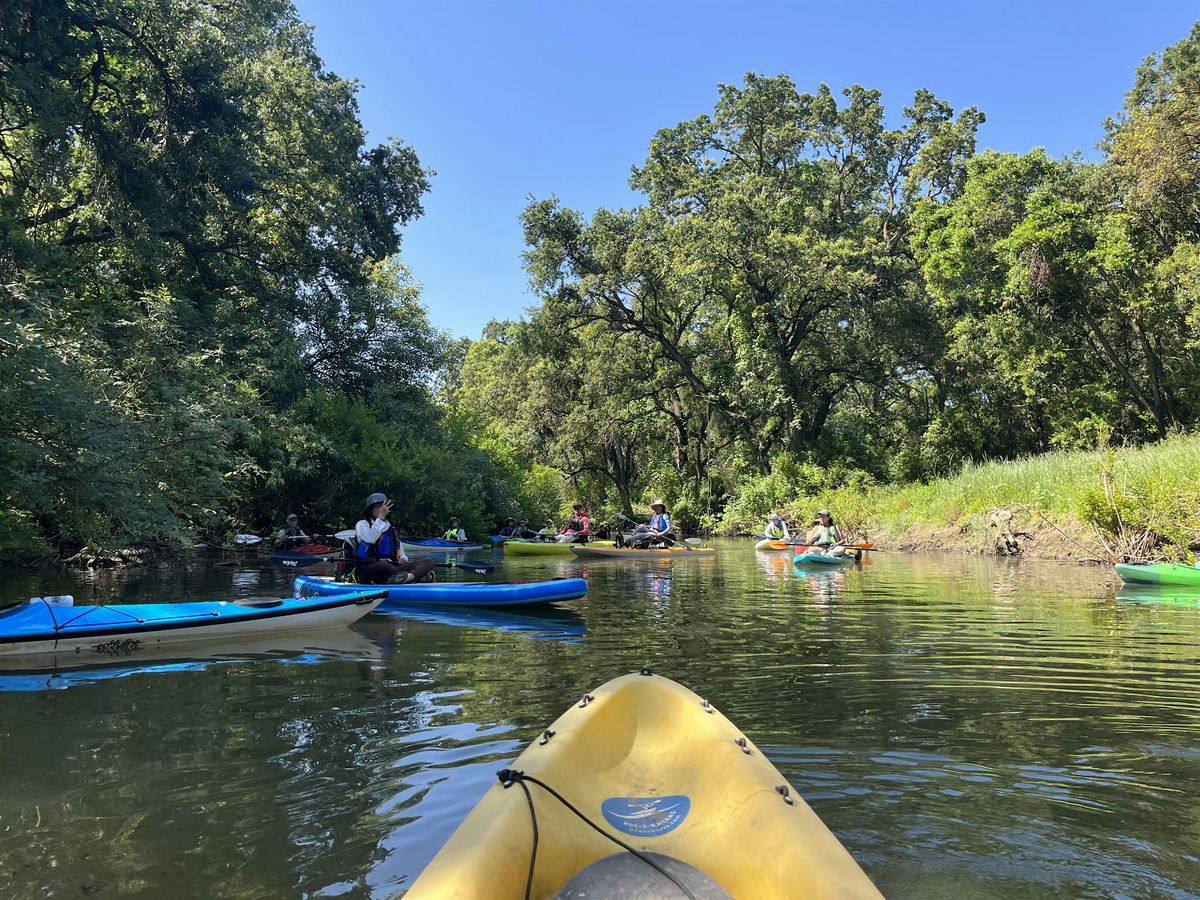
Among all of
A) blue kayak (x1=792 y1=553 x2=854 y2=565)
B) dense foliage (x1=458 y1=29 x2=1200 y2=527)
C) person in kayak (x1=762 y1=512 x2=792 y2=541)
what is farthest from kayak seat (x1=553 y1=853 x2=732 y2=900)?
dense foliage (x1=458 y1=29 x2=1200 y2=527)

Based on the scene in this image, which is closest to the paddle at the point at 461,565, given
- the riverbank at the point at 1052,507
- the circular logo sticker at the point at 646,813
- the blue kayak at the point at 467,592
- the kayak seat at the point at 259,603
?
the blue kayak at the point at 467,592

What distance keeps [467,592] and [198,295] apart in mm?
12807

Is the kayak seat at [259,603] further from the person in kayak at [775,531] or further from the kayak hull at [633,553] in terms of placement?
the person in kayak at [775,531]

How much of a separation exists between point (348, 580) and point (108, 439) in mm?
3158

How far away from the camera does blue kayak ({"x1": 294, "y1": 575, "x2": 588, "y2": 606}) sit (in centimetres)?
917

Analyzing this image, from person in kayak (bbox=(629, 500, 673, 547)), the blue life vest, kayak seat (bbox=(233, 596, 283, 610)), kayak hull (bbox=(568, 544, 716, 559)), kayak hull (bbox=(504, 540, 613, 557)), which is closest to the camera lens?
kayak seat (bbox=(233, 596, 283, 610))

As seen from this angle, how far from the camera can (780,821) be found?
253 centimetres

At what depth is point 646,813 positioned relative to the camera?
114 inches

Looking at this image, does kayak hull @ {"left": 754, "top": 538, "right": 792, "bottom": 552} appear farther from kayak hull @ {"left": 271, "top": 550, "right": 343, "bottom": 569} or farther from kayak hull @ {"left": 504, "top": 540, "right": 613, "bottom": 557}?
kayak hull @ {"left": 271, "top": 550, "right": 343, "bottom": 569}

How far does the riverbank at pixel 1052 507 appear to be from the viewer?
12.8 meters

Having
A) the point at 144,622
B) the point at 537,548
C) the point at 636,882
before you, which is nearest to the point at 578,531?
the point at 537,548

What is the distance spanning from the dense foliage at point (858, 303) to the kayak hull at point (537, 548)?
10.2 m

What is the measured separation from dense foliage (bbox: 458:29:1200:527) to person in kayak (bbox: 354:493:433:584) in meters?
18.3

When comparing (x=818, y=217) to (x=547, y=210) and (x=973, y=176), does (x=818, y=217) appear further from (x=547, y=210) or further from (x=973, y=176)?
(x=547, y=210)
